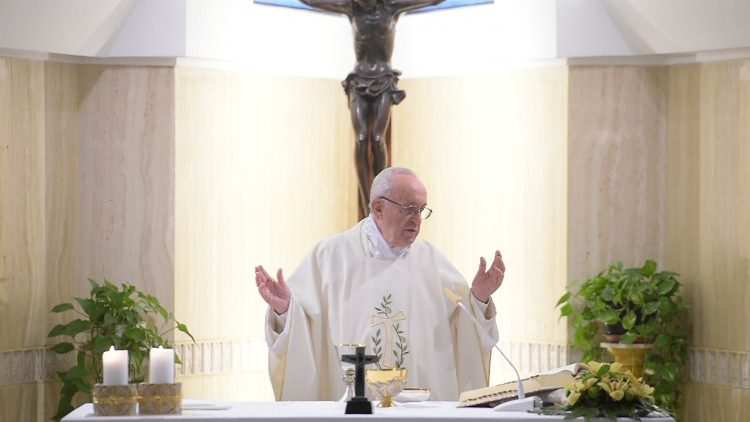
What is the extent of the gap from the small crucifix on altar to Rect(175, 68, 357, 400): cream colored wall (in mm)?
3761

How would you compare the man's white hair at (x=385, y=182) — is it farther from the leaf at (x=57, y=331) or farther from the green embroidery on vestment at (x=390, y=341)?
the leaf at (x=57, y=331)

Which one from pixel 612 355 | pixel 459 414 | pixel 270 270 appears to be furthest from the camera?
pixel 270 270

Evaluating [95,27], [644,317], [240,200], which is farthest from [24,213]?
[644,317]

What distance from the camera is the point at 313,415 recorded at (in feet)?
13.8

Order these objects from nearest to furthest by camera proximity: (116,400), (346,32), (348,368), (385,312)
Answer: (116,400), (348,368), (385,312), (346,32)

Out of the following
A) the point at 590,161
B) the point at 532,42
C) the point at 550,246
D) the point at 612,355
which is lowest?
the point at 612,355

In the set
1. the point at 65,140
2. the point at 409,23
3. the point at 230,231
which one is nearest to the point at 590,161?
the point at 409,23

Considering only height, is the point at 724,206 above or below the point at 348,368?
above

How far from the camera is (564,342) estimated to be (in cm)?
808

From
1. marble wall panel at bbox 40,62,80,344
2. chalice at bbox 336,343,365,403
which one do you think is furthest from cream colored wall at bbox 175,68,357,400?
chalice at bbox 336,343,365,403

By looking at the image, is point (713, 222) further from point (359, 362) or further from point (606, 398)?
point (359, 362)

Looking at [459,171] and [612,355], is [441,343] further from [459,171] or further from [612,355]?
[459,171]

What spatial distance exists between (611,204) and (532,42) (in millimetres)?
1086

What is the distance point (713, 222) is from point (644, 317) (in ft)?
2.33
